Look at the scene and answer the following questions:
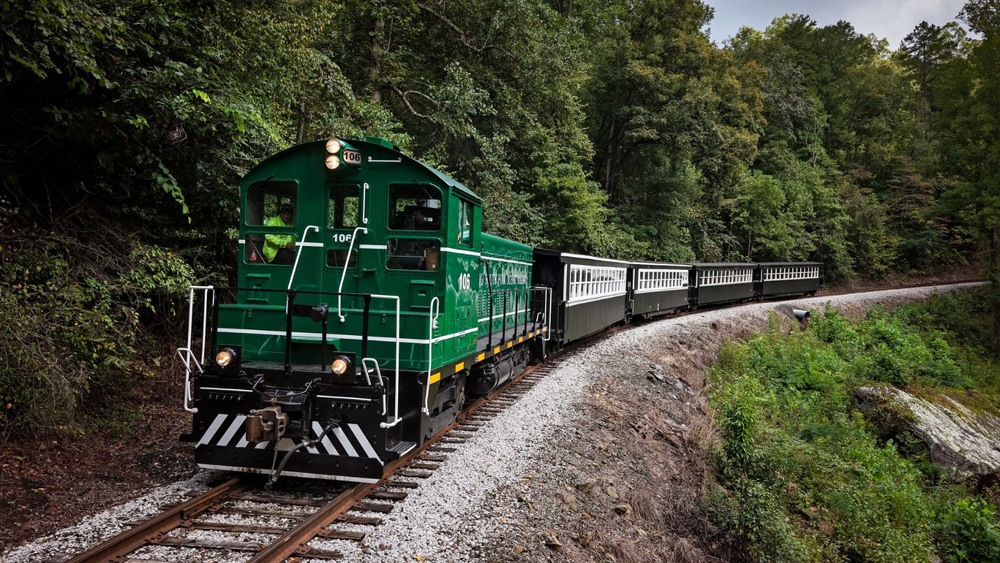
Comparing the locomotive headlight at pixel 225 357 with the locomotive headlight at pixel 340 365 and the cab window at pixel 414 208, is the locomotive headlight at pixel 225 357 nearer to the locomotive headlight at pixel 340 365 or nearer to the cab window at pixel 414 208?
the locomotive headlight at pixel 340 365

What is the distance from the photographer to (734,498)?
8.34 metres

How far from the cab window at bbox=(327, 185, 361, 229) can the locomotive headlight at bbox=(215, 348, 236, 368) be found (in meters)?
1.74

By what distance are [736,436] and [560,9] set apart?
106ft

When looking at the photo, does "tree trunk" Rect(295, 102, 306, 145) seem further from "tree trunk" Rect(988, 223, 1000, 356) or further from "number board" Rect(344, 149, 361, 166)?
"tree trunk" Rect(988, 223, 1000, 356)

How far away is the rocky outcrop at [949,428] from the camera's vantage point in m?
12.7

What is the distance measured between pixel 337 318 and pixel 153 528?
252cm

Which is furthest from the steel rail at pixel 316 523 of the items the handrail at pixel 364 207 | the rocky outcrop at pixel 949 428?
the rocky outcrop at pixel 949 428

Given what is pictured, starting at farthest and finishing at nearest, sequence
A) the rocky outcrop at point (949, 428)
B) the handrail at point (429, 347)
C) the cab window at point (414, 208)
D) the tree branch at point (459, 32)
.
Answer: the tree branch at point (459, 32)
the rocky outcrop at point (949, 428)
the cab window at point (414, 208)
the handrail at point (429, 347)

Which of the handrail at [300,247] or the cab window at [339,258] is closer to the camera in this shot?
the handrail at [300,247]

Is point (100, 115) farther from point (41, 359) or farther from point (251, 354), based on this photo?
point (251, 354)

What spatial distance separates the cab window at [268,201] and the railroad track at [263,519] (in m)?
2.77

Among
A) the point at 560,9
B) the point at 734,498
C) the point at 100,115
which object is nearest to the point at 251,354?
the point at 100,115

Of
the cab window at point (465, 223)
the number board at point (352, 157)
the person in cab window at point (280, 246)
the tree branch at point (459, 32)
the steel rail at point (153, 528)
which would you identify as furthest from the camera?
the tree branch at point (459, 32)

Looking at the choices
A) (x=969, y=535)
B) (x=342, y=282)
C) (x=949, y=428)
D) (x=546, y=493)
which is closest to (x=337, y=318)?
(x=342, y=282)
